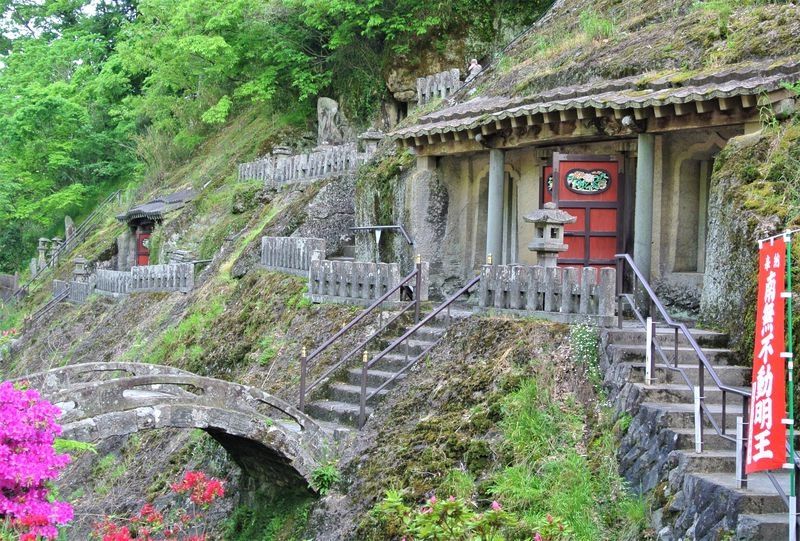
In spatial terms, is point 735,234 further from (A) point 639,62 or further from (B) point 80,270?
(B) point 80,270

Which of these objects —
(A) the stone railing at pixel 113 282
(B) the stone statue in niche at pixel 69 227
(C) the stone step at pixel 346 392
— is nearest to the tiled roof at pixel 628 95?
(C) the stone step at pixel 346 392

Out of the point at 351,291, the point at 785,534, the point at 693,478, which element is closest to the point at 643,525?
the point at 693,478

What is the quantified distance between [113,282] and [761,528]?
91.3ft

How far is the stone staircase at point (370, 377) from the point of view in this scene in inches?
594

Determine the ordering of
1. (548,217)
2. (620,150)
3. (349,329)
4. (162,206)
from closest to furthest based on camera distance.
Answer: (548,217) → (620,150) → (349,329) → (162,206)

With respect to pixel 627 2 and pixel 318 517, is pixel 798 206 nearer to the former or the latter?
pixel 318 517

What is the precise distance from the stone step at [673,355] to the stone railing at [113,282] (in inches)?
889

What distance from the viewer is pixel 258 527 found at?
1488cm

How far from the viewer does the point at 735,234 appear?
12516mm

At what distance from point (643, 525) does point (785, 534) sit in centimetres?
182

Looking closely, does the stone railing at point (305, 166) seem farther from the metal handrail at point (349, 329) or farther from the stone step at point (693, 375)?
the stone step at point (693, 375)

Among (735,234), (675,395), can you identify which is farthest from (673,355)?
(735,234)

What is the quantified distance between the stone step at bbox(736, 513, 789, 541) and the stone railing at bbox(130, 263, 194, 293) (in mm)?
21373

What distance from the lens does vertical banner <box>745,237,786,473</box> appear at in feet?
25.5
